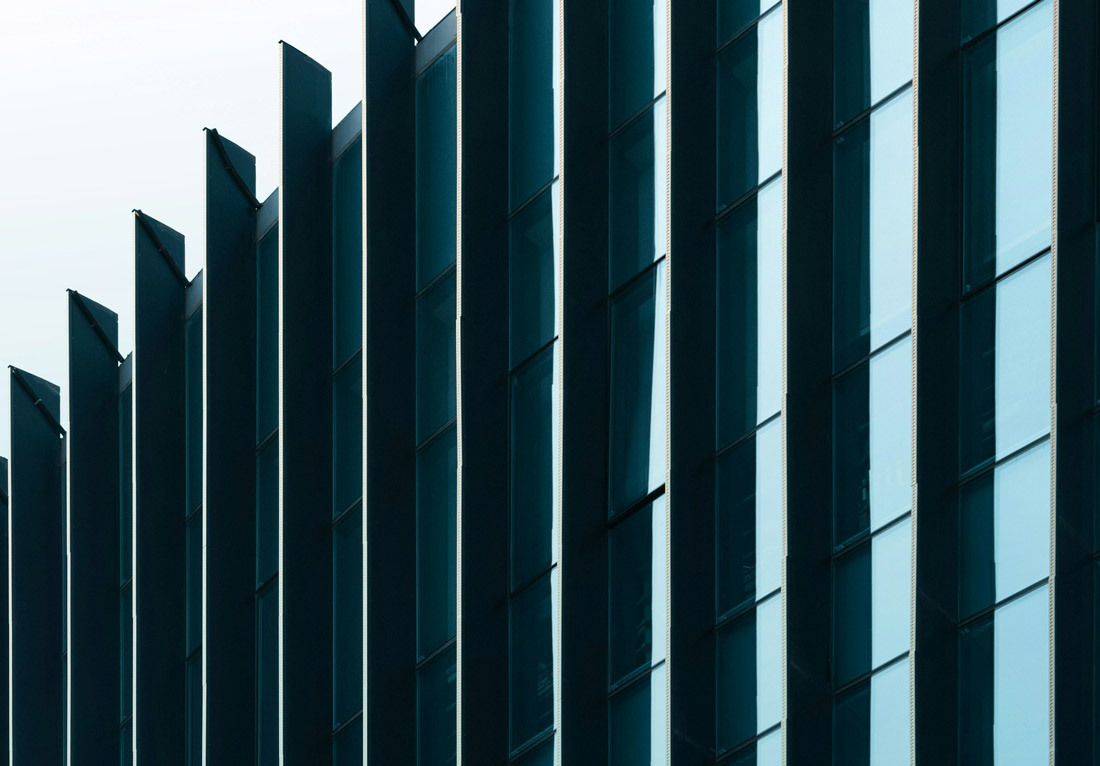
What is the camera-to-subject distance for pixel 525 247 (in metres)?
18.1

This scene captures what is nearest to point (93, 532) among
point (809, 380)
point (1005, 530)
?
point (809, 380)

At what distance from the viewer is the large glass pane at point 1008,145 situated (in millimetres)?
14695

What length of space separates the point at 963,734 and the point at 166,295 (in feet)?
41.8

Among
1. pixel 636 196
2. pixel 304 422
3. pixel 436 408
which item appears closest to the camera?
pixel 636 196

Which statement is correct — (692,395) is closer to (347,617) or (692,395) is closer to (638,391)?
(638,391)

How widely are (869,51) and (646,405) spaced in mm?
4367

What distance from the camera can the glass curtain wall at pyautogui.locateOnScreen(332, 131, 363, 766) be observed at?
19359mm

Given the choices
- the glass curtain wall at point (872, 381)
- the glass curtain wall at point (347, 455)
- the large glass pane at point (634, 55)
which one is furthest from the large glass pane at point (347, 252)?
the glass curtain wall at point (872, 381)

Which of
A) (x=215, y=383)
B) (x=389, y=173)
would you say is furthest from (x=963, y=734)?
(x=215, y=383)

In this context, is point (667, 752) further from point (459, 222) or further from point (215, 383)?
point (215, 383)

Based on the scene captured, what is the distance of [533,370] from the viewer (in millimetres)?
17906

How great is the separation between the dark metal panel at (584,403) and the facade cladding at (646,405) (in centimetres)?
5

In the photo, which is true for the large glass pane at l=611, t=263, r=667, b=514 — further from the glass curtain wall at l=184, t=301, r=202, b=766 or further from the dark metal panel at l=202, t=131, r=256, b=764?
the glass curtain wall at l=184, t=301, r=202, b=766

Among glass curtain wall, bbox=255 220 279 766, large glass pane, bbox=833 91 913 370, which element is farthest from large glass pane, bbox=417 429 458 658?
large glass pane, bbox=833 91 913 370
